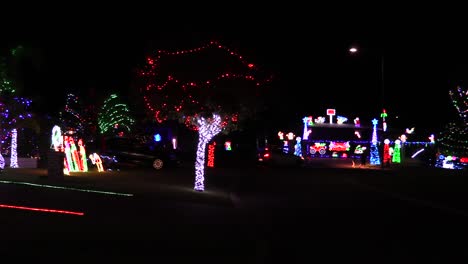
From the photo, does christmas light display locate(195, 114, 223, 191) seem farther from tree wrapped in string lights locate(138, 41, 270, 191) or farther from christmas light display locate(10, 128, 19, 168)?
christmas light display locate(10, 128, 19, 168)

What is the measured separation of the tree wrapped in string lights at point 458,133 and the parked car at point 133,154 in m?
21.8

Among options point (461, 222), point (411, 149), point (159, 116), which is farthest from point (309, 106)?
point (461, 222)

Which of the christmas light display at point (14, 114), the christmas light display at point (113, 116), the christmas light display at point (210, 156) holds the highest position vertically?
the christmas light display at point (113, 116)

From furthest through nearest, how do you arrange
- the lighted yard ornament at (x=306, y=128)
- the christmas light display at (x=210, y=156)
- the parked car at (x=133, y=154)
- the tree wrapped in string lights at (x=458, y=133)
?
the lighted yard ornament at (x=306, y=128) < the tree wrapped in string lights at (x=458, y=133) < the christmas light display at (x=210, y=156) < the parked car at (x=133, y=154)

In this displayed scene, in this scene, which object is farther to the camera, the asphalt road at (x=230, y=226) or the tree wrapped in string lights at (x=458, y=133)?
the tree wrapped in string lights at (x=458, y=133)

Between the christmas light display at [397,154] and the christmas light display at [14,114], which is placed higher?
the christmas light display at [14,114]

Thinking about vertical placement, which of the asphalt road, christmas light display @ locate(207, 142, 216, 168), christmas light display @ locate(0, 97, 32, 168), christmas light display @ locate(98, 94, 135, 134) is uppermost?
christmas light display @ locate(98, 94, 135, 134)

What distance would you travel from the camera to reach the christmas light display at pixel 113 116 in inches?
1793

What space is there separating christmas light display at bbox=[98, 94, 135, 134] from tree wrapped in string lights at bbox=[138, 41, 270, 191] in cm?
2434

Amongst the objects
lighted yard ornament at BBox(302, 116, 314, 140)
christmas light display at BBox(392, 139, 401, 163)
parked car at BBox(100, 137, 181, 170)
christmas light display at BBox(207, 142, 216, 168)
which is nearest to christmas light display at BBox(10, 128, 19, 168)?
parked car at BBox(100, 137, 181, 170)

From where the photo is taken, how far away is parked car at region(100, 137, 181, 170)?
114ft

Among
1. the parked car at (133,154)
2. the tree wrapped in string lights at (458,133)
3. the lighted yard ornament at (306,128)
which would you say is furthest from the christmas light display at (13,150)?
the lighted yard ornament at (306,128)

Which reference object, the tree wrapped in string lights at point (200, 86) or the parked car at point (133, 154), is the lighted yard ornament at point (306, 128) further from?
the tree wrapped in string lights at point (200, 86)

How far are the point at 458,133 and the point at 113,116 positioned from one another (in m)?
23.7
